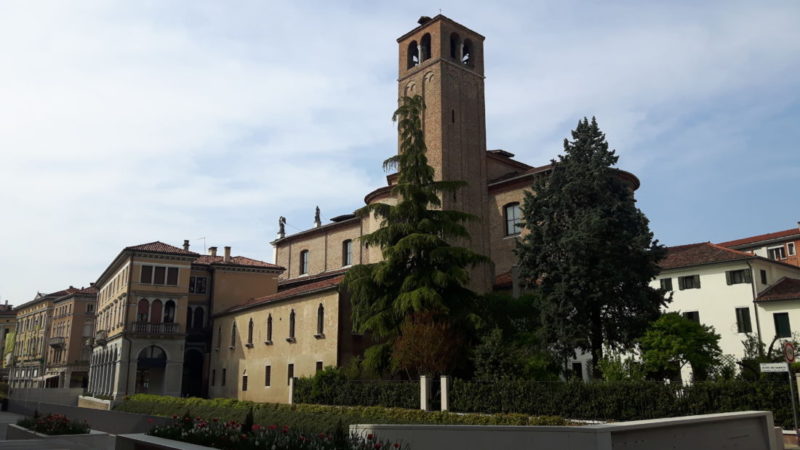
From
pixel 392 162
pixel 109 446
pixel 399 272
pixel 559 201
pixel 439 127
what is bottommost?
pixel 109 446

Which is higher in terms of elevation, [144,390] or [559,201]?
[559,201]

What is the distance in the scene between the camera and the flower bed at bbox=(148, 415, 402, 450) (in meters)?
9.61

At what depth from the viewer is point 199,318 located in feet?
151

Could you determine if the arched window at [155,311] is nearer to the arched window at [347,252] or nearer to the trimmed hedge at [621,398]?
the arched window at [347,252]

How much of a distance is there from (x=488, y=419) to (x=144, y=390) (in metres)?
32.2

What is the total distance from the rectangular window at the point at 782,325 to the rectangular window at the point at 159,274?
37351mm

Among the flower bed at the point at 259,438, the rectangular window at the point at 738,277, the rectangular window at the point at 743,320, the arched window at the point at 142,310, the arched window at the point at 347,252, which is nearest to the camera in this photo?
the flower bed at the point at 259,438

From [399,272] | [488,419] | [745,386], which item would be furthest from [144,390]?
[745,386]

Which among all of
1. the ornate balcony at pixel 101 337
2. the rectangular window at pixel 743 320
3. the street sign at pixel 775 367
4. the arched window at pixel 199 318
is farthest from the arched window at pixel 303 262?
the street sign at pixel 775 367

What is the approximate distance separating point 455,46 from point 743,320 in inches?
927

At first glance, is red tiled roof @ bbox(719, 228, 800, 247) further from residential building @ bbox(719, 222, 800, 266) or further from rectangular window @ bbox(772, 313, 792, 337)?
rectangular window @ bbox(772, 313, 792, 337)

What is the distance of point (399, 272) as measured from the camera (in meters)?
26.6

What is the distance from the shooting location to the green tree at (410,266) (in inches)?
987

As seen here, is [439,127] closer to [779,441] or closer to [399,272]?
Answer: [399,272]
